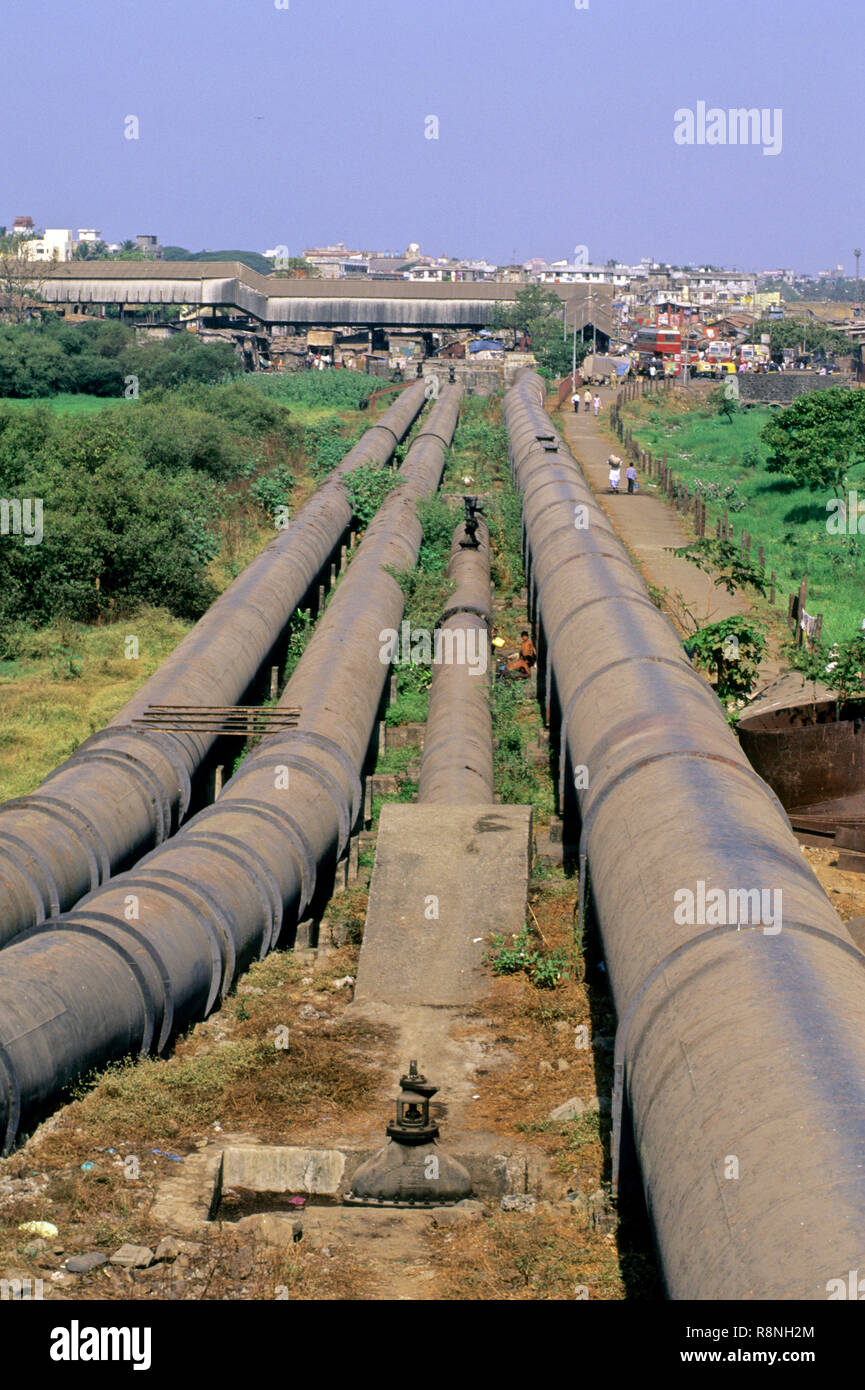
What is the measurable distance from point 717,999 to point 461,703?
10634mm

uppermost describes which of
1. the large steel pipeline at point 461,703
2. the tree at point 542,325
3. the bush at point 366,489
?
the tree at point 542,325

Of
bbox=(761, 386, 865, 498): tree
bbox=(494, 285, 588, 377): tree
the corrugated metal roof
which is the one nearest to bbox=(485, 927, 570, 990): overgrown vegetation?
bbox=(761, 386, 865, 498): tree

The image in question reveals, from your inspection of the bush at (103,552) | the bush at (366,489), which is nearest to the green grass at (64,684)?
the bush at (103,552)

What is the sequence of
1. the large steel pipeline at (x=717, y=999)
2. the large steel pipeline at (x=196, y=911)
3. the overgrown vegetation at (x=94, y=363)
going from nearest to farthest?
the large steel pipeline at (x=717, y=999) < the large steel pipeline at (x=196, y=911) < the overgrown vegetation at (x=94, y=363)

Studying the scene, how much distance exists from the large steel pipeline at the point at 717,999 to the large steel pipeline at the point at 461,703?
229 centimetres

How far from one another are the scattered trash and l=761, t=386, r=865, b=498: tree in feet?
101

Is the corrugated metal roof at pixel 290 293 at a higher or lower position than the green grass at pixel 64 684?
higher

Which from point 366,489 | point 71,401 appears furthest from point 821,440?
point 71,401

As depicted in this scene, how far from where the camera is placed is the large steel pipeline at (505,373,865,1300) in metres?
5.72

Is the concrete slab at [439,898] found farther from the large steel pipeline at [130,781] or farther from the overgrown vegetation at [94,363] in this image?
the overgrown vegetation at [94,363]

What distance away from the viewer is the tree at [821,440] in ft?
116

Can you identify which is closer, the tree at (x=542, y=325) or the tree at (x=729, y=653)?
the tree at (x=729, y=653)

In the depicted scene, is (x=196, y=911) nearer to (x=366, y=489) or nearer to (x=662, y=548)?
(x=366, y=489)
